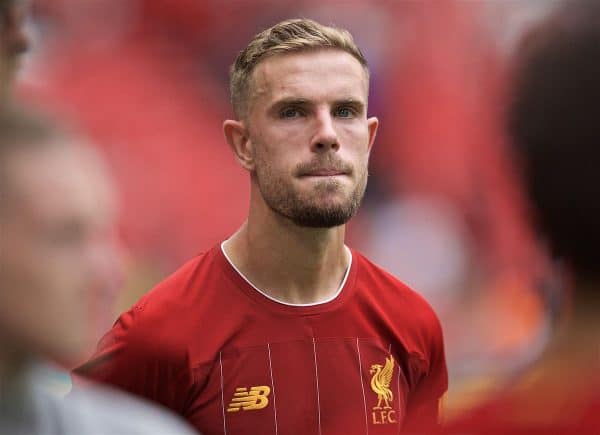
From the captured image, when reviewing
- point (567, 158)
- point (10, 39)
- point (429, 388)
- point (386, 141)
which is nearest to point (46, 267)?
point (567, 158)

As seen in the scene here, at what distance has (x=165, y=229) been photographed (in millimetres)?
1394

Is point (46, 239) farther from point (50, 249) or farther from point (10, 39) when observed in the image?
point (10, 39)

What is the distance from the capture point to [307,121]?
1171mm

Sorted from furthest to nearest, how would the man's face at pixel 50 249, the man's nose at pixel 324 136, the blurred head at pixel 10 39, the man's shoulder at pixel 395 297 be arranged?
the man's shoulder at pixel 395 297 → the man's nose at pixel 324 136 → the blurred head at pixel 10 39 → the man's face at pixel 50 249

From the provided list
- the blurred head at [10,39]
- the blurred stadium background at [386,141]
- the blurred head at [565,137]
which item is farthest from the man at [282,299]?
the blurred head at [565,137]

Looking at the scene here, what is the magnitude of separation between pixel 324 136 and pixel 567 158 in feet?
1.79

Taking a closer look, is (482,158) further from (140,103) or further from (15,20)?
(15,20)

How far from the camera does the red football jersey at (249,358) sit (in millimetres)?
1165

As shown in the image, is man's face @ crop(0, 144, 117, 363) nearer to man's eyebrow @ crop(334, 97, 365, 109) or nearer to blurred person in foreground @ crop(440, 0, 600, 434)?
blurred person in foreground @ crop(440, 0, 600, 434)

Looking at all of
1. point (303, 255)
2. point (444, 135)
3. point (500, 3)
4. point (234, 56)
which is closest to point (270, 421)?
point (303, 255)

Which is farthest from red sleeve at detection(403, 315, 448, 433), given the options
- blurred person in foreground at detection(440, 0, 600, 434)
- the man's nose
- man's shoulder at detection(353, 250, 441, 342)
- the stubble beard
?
blurred person in foreground at detection(440, 0, 600, 434)

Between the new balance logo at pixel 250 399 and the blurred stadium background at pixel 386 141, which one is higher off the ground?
the blurred stadium background at pixel 386 141

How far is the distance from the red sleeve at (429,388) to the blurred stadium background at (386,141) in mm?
52

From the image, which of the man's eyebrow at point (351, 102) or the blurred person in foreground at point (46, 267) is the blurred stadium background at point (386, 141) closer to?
the man's eyebrow at point (351, 102)
